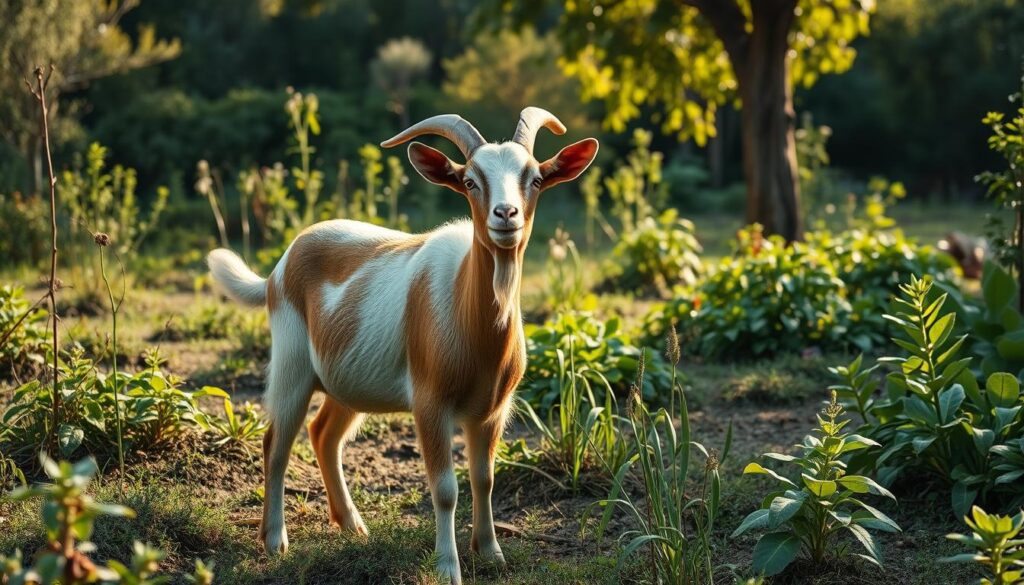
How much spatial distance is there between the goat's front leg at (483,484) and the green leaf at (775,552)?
40.2 inches

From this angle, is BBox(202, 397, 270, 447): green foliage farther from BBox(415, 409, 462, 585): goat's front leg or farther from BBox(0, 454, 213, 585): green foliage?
BBox(0, 454, 213, 585): green foliage

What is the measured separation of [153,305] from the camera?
31.8ft

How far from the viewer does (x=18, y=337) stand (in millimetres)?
5977

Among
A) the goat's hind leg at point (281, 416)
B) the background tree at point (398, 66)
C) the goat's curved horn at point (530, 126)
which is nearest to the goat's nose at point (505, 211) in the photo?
the goat's curved horn at point (530, 126)

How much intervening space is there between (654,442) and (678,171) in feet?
71.3

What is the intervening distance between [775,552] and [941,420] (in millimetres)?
1069

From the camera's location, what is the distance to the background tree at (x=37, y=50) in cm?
1373

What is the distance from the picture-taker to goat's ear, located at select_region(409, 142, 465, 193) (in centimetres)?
393

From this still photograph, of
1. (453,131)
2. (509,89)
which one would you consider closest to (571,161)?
(453,131)

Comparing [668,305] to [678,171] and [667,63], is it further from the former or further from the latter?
[678,171]

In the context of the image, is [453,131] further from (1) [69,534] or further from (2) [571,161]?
(1) [69,534]

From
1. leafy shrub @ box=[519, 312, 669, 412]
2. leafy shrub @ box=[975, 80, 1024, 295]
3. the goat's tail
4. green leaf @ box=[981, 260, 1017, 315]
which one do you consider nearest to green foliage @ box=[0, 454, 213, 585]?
the goat's tail

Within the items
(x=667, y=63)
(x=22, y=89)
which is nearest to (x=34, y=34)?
(x=22, y=89)

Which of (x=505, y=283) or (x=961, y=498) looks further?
(x=961, y=498)
